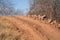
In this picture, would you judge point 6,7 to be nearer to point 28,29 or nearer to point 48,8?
point 48,8

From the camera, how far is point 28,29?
51.6ft

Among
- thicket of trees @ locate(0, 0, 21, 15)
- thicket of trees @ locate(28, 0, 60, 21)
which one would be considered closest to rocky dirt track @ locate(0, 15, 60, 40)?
thicket of trees @ locate(28, 0, 60, 21)

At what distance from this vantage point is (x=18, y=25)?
16.3m

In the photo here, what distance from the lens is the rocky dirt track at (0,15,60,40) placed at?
1332 cm

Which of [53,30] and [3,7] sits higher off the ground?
[53,30]

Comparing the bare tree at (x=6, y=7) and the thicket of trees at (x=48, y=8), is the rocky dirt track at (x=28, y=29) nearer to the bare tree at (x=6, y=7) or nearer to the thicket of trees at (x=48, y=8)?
the thicket of trees at (x=48, y=8)

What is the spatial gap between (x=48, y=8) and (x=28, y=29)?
24.1ft

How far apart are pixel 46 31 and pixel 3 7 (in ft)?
47.5

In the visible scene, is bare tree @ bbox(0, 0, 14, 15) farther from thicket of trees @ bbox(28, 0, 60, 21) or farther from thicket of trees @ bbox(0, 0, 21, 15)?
thicket of trees @ bbox(28, 0, 60, 21)

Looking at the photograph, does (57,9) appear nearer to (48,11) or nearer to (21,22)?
(48,11)

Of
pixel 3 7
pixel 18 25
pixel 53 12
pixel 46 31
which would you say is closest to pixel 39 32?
pixel 46 31

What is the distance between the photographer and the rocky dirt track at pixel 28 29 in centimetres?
1332

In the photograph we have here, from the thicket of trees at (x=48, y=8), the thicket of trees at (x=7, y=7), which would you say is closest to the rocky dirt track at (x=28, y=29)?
the thicket of trees at (x=48, y=8)

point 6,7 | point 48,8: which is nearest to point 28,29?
point 48,8
